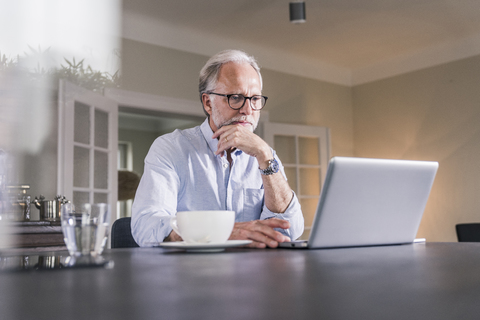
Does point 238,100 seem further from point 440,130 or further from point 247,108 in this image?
point 440,130

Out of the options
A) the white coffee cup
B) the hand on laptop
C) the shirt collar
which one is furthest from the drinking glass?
the shirt collar

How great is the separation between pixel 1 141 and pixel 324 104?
11.4 feet

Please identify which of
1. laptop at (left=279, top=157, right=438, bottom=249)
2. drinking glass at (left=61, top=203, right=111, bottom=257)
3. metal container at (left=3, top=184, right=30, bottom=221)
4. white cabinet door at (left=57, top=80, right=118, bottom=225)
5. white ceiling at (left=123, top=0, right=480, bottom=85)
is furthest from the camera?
white ceiling at (left=123, top=0, right=480, bottom=85)

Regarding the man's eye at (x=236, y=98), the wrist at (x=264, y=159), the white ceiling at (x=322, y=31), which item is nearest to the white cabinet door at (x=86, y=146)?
the white ceiling at (x=322, y=31)

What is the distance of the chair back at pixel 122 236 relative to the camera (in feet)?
4.92

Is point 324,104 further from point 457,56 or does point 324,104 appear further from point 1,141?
point 1,141

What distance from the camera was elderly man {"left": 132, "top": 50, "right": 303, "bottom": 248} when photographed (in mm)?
1418

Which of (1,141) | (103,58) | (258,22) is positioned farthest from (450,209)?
(1,141)

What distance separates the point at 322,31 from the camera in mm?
4332

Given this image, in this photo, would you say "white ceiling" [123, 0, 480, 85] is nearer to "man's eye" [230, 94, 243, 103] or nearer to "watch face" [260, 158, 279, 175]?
"man's eye" [230, 94, 243, 103]

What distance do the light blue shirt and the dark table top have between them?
1022 mm

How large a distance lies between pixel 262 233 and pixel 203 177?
733 millimetres

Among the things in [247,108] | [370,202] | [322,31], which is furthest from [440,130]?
[370,202]

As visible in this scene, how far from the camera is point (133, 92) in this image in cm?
394
